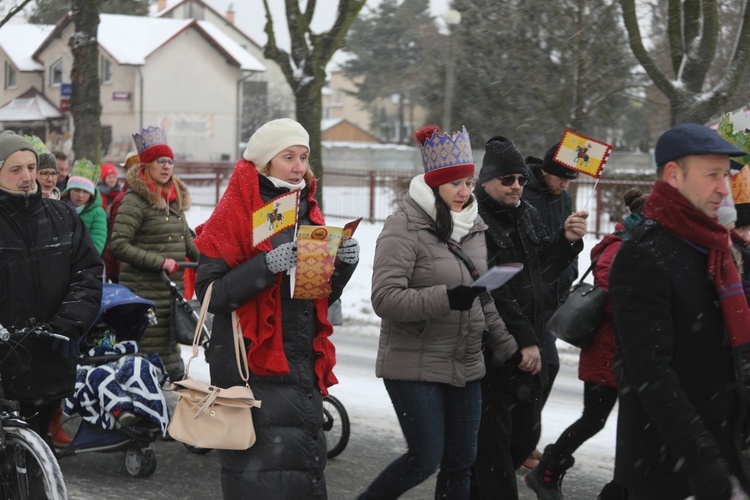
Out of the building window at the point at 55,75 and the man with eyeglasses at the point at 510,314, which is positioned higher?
the building window at the point at 55,75

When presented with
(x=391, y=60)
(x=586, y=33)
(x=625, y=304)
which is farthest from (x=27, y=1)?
(x=391, y=60)

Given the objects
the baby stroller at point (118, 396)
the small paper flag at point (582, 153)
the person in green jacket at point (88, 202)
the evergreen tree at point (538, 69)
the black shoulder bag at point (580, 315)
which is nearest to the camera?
the black shoulder bag at point (580, 315)

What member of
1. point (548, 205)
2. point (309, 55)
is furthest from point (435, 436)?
point (309, 55)

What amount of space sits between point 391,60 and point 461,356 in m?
62.8

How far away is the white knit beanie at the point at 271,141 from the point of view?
13.9 ft

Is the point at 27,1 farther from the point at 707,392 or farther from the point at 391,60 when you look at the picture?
the point at 391,60

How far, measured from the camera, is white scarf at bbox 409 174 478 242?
16.1 feet

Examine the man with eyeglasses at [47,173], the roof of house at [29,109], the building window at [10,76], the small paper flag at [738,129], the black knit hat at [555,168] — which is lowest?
the man with eyeglasses at [47,173]

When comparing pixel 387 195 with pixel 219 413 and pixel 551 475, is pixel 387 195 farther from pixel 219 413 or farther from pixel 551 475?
pixel 219 413

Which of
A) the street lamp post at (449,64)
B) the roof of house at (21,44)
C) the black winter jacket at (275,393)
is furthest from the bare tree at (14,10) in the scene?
the roof of house at (21,44)

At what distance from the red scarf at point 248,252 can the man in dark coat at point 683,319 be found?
1356mm

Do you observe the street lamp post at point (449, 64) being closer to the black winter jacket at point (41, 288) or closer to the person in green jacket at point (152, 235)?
the person in green jacket at point (152, 235)

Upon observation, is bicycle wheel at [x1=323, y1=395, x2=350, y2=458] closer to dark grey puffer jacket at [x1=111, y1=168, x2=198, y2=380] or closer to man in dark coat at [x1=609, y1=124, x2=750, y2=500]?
dark grey puffer jacket at [x1=111, y1=168, x2=198, y2=380]

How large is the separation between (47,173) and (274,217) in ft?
14.1
